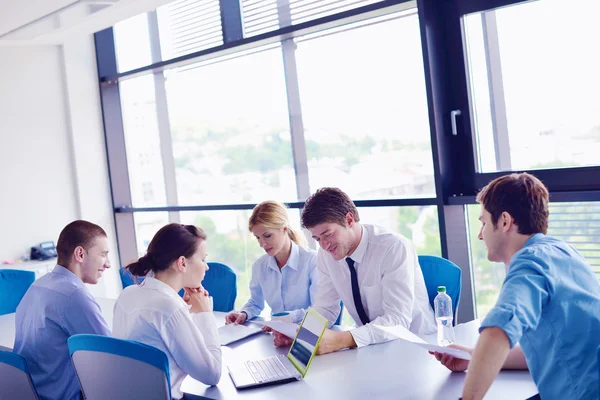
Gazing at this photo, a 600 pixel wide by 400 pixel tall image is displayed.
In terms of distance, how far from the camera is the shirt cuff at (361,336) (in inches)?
108

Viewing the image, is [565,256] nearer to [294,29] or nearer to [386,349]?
[386,349]

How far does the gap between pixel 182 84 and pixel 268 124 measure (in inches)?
46.4

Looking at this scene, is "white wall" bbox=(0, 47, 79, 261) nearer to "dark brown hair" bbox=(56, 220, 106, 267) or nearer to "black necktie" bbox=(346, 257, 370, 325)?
"dark brown hair" bbox=(56, 220, 106, 267)

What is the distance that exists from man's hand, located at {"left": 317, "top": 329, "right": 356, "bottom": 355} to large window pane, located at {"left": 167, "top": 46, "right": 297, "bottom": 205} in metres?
2.74

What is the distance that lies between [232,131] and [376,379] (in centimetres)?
388

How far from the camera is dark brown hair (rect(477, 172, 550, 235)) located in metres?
2.03

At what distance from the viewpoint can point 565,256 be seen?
192 cm

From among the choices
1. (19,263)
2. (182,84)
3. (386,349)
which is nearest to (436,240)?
(386,349)

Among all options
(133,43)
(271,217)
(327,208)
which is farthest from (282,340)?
(133,43)

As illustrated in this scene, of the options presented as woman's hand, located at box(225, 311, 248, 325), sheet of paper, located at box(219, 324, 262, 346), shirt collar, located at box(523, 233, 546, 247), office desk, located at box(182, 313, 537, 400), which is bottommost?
office desk, located at box(182, 313, 537, 400)

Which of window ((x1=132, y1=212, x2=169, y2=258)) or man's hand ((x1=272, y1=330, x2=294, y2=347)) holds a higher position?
window ((x1=132, y1=212, x2=169, y2=258))

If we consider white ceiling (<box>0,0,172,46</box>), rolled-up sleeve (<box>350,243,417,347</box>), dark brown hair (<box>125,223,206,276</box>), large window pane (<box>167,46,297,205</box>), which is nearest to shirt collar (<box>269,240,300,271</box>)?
rolled-up sleeve (<box>350,243,417,347</box>)

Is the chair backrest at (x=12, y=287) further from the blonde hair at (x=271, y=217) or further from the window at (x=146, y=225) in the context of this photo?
the blonde hair at (x=271, y=217)

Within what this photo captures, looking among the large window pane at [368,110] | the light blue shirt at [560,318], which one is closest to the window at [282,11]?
the large window pane at [368,110]
